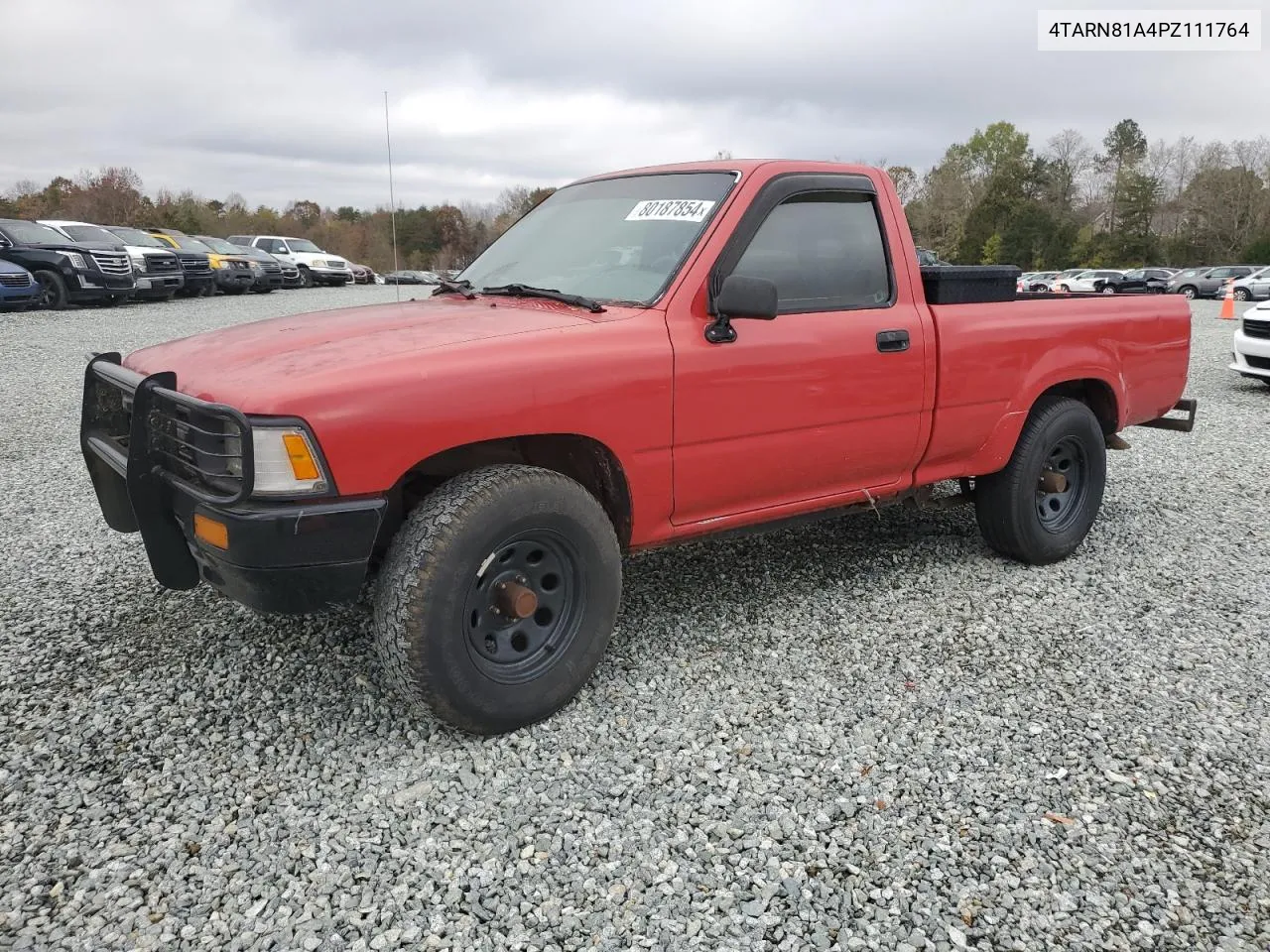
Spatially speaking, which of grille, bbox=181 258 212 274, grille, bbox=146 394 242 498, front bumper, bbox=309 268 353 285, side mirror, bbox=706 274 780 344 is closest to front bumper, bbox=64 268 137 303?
grille, bbox=181 258 212 274

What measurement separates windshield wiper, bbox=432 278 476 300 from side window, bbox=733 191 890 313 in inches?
46.8

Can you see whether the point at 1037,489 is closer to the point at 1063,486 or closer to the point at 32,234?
the point at 1063,486

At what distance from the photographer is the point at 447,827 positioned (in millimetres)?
2551

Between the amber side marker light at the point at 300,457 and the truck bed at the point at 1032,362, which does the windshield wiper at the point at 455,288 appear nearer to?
the amber side marker light at the point at 300,457

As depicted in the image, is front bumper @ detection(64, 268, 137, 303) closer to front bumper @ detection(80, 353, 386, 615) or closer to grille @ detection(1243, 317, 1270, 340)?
front bumper @ detection(80, 353, 386, 615)

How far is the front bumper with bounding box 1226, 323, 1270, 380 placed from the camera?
10023mm

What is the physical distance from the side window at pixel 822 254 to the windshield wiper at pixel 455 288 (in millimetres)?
1189

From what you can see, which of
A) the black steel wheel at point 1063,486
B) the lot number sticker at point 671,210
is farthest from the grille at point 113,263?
the black steel wheel at point 1063,486

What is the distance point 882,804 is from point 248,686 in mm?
2210

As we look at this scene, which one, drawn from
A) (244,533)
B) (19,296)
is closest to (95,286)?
(19,296)

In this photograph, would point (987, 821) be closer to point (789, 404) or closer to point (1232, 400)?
point (789, 404)

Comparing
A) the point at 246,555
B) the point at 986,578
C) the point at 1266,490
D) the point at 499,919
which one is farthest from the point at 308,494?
the point at 1266,490

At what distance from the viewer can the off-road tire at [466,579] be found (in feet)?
8.88

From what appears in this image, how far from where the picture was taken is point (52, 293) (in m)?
16.9
